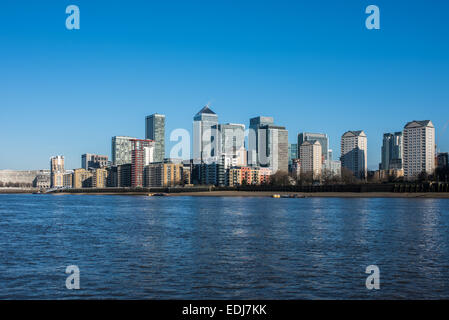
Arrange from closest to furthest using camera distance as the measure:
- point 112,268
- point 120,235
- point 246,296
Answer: point 246,296, point 112,268, point 120,235

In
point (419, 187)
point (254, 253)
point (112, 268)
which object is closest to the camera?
point (112, 268)

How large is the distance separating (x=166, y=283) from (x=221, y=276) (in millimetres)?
3034

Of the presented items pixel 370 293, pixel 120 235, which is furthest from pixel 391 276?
pixel 120 235

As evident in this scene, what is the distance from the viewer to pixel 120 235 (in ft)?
136
